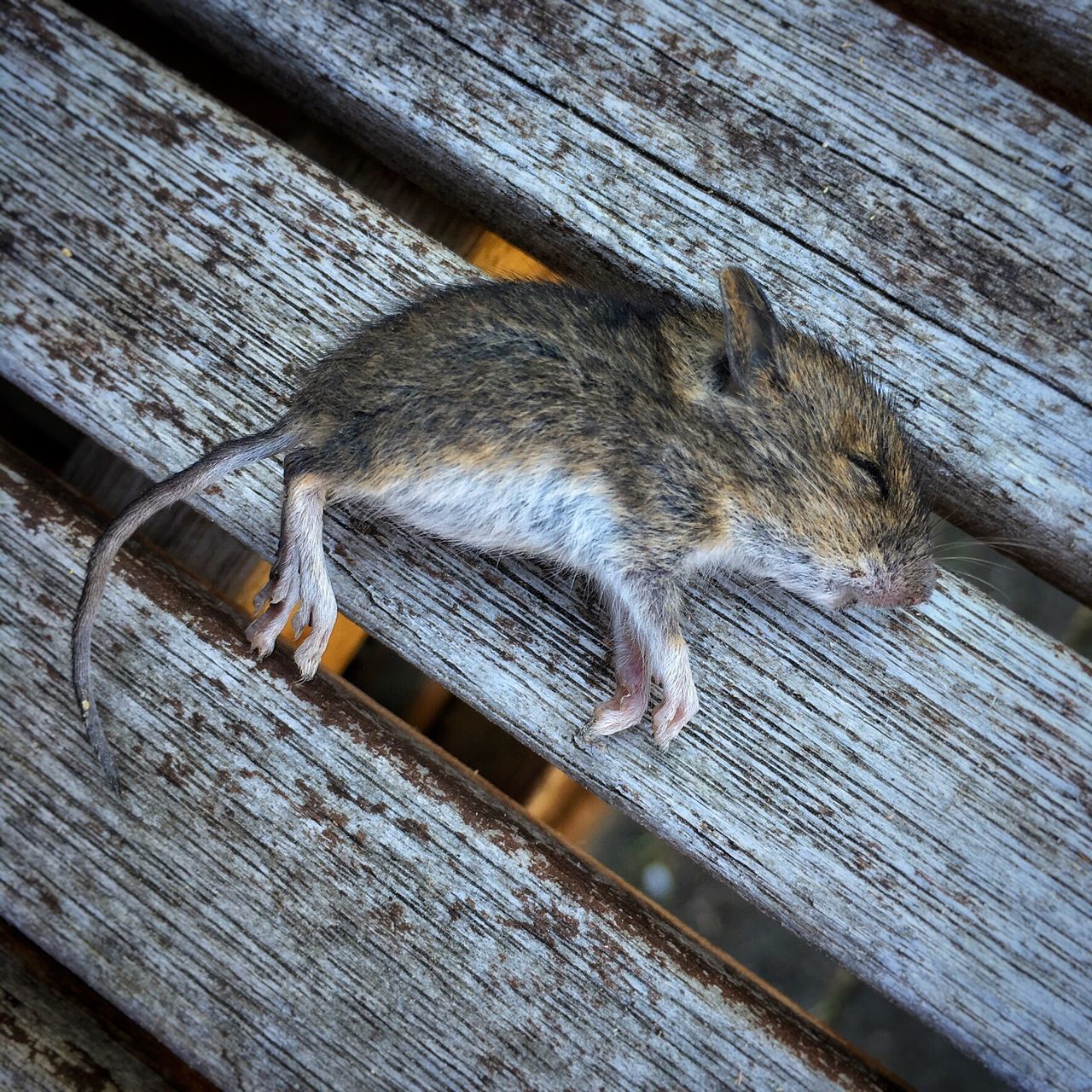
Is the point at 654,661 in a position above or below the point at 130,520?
above

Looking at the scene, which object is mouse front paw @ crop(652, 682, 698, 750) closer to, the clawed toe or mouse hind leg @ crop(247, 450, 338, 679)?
the clawed toe

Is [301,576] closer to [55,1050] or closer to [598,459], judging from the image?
[598,459]

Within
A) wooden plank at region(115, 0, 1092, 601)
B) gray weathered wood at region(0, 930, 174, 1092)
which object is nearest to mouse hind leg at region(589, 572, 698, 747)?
wooden plank at region(115, 0, 1092, 601)

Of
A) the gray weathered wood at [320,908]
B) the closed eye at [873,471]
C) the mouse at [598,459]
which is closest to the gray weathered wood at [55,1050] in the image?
the gray weathered wood at [320,908]

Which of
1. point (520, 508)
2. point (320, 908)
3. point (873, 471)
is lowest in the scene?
point (320, 908)

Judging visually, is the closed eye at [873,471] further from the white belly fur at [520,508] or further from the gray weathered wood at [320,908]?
the gray weathered wood at [320,908]

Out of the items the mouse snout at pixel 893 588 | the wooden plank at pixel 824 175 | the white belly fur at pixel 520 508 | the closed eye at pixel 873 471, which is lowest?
the white belly fur at pixel 520 508

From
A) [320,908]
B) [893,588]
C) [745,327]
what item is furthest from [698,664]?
[320,908]
